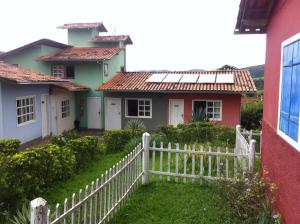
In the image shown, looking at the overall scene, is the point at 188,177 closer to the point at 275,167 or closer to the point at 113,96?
the point at 275,167

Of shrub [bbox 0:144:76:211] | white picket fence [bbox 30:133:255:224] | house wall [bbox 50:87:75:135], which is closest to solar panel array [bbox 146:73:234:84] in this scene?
house wall [bbox 50:87:75:135]

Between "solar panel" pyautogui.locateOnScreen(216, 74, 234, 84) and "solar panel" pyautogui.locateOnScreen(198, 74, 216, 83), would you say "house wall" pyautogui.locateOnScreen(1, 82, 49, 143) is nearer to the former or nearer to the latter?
"solar panel" pyautogui.locateOnScreen(198, 74, 216, 83)

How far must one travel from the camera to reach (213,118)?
61.0ft

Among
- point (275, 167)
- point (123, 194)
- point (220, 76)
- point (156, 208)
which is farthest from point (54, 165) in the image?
point (220, 76)

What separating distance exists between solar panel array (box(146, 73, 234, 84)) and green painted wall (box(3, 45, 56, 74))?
750 cm

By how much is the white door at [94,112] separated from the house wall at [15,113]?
506 centimetres

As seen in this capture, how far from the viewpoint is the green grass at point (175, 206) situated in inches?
234

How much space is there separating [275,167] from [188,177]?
117 inches

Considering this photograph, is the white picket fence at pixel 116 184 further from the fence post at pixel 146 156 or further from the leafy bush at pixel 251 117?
the leafy bush at pixel 251 117

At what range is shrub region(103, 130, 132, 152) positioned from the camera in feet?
42.0

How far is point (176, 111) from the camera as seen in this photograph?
1927 cm

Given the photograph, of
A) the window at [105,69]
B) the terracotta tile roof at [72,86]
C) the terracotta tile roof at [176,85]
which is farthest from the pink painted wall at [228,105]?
the terracotta tile roof at [72,86]

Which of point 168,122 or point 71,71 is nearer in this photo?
point 168,122

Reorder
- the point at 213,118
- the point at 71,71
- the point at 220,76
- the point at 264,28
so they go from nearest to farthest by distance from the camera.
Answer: the point at 264,28, the point at 213,118, the point at 220,76, the point at 71,71
